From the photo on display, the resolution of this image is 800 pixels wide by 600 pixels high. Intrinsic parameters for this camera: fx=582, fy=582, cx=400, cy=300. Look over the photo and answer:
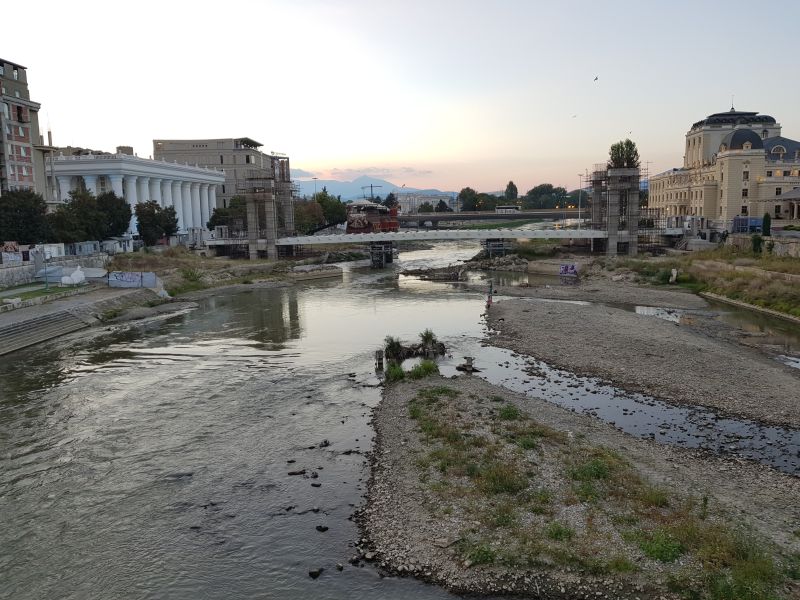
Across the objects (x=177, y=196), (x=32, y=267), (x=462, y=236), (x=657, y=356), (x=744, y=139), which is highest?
(x=744, y=139)

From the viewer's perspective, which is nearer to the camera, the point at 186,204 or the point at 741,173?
the point at 741,173

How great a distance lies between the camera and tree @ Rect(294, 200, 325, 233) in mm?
105812

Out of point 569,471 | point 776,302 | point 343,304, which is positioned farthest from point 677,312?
point 569,471

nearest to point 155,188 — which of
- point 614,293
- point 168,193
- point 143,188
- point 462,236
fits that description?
point 143,188

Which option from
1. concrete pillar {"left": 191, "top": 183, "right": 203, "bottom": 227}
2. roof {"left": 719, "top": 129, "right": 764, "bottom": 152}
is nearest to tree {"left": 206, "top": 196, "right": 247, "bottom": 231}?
concrete pillar {"left": 191, "top": 183, "right": 203, "bottom": 227}

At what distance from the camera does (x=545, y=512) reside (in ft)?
45.8

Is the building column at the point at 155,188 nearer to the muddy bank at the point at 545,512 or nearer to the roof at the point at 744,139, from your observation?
the muddy bank at the point at 545,512

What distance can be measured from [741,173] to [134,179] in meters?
74.4

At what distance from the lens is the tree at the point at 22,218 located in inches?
1826

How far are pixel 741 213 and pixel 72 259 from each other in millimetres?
74059

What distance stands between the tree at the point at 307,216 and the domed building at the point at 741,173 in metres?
62.8

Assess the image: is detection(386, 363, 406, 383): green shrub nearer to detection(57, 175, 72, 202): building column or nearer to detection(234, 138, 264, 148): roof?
detection(57, 175, 72, 202): building column

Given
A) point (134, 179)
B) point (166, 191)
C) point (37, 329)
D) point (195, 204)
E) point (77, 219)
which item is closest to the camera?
point (37, 329)

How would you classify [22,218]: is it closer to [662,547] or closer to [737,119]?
[662,547]
